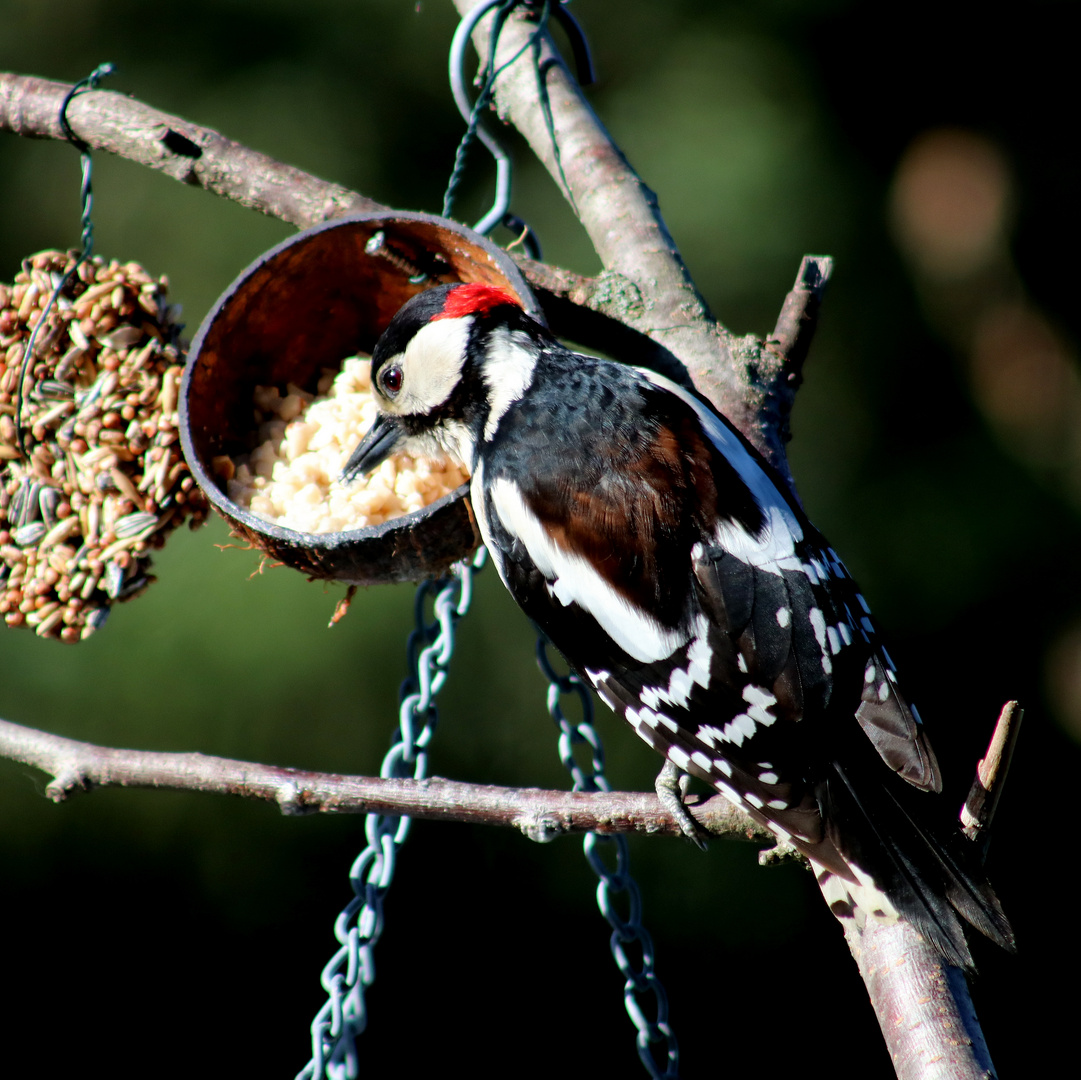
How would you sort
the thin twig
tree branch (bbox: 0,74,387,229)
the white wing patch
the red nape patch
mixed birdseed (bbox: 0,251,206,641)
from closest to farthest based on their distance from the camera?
1. the thin twig
2. the white wing patch
3. the red nape patch
4. mixed birdseed (bbox: 0,251,206,641)
5. tree branch (bbox: 0,74,387,229)

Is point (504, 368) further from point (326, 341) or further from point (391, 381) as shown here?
point (326, 341)

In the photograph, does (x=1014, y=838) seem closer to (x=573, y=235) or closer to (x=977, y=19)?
(x=573, y=235)

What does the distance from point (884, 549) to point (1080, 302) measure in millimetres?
1118

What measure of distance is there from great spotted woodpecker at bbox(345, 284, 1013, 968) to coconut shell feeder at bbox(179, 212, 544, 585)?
0.09 m

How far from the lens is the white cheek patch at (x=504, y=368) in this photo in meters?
1.48

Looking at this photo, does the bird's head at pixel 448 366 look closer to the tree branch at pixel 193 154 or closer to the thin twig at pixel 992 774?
the tree branch at pixel 193 154

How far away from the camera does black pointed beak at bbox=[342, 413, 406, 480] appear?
153 centimetres

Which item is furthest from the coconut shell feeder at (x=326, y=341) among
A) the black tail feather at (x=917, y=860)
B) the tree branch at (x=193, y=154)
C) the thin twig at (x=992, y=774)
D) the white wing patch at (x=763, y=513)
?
the thin twig at (x=992, y=774)

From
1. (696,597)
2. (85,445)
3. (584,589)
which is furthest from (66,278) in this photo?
(696,597)

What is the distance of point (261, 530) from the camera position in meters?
1.35

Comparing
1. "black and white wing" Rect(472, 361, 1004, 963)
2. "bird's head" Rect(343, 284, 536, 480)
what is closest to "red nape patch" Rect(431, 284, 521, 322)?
"bird's head" Rect(343, 284, 536, 480)

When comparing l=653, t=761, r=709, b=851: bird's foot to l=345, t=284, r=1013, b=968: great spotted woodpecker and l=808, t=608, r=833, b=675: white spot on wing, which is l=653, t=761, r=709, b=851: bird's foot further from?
l=808, t=608, r=833, b=675: white spot on wing

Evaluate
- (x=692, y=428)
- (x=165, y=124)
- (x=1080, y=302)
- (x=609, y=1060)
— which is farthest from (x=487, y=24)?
(x=609, y=1060)

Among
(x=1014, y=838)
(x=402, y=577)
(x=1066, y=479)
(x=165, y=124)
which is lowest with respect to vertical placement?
(x=1014, y=838)
